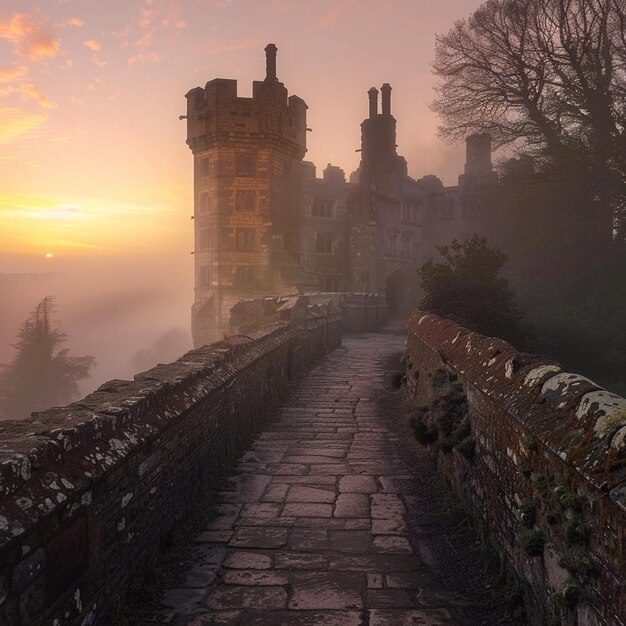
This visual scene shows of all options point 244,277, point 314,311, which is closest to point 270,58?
point 244,277

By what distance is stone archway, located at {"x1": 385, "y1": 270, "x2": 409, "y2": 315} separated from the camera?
151ft

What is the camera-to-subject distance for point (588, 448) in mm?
2791

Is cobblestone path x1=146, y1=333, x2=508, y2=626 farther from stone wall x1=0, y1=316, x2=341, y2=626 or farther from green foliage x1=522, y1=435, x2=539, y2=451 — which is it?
green foliage x1=522, y1=435, x2=539, y2=451

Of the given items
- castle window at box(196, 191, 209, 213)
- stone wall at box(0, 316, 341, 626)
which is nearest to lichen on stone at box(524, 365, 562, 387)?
stone wall at box(0, 316, 341, 626)

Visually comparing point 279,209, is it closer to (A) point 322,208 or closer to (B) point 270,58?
(A) point 322,208

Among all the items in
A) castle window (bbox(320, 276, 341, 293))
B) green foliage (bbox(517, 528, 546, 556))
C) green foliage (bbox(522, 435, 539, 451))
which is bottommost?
green foliage (bbox(517, 528, 546, 556))

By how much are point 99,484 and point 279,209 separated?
118ft

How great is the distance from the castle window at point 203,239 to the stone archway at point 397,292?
50.5 ft

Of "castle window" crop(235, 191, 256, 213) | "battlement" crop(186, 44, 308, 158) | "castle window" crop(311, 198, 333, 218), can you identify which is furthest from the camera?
"castle window" crop(311, 198, 333, 218)

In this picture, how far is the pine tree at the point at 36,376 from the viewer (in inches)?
1603

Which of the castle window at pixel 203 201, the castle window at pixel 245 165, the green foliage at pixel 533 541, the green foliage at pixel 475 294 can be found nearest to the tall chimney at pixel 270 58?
the castle window at pixel 245 165

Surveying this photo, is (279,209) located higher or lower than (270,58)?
lower

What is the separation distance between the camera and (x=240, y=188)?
123 feet

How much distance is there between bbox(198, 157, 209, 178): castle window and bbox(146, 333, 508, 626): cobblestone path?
3209 centimetres
